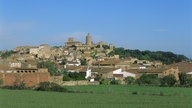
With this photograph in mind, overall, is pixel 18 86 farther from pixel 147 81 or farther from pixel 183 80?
pixel 183 80

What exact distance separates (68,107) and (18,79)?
2962 cm

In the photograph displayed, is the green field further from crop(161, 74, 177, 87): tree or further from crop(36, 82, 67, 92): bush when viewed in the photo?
crop(161, 74, 177, 87): tree

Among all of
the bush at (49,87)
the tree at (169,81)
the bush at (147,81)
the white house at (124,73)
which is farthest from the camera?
the white house at (124,73)

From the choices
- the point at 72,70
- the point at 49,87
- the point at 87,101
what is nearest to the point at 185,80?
the point at 49,87

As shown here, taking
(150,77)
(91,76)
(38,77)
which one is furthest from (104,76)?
(38,77)

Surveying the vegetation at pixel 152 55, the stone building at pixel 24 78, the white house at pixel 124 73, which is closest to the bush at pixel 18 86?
A: the stone building at pixel 24 78

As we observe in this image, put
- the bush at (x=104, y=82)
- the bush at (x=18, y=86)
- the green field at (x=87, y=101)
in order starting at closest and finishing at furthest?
the green field at (x=87, y=101), the bush at (x=18, y=86), the bush at (x=104, y=82)

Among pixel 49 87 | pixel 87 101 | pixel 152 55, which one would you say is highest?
pixel 152 55

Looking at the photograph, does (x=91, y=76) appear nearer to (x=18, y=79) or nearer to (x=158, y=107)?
(x=18, y=79)

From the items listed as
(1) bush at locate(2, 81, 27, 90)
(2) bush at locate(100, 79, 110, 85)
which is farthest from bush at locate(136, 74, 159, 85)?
(1) bush at locate(2, 81, 27, 90)

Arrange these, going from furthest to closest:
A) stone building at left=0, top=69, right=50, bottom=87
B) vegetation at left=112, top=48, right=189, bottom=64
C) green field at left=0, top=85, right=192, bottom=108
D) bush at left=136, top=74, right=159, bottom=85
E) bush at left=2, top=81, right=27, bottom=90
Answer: vegetation at left=112, top=48, right=189, bottom=64, bush at left=136, top=74, right=159, bottom=85, stone building at left=0, top=69, right=50, bottom=87, bush at left=2, top=81, right=27, bottom=90, green field at left=0, top=85, right=192, bottom=108

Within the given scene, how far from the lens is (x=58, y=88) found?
1714 inches

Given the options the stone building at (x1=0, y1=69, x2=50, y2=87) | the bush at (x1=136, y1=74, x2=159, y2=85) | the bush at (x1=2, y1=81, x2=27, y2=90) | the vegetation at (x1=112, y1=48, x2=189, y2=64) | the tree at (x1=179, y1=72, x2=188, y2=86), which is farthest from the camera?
the vegetation at (x1=112, y1=48, x2=189, y2=64)

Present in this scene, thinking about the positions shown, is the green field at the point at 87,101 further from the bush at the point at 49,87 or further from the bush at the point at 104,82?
the bush at the point at 104,82
